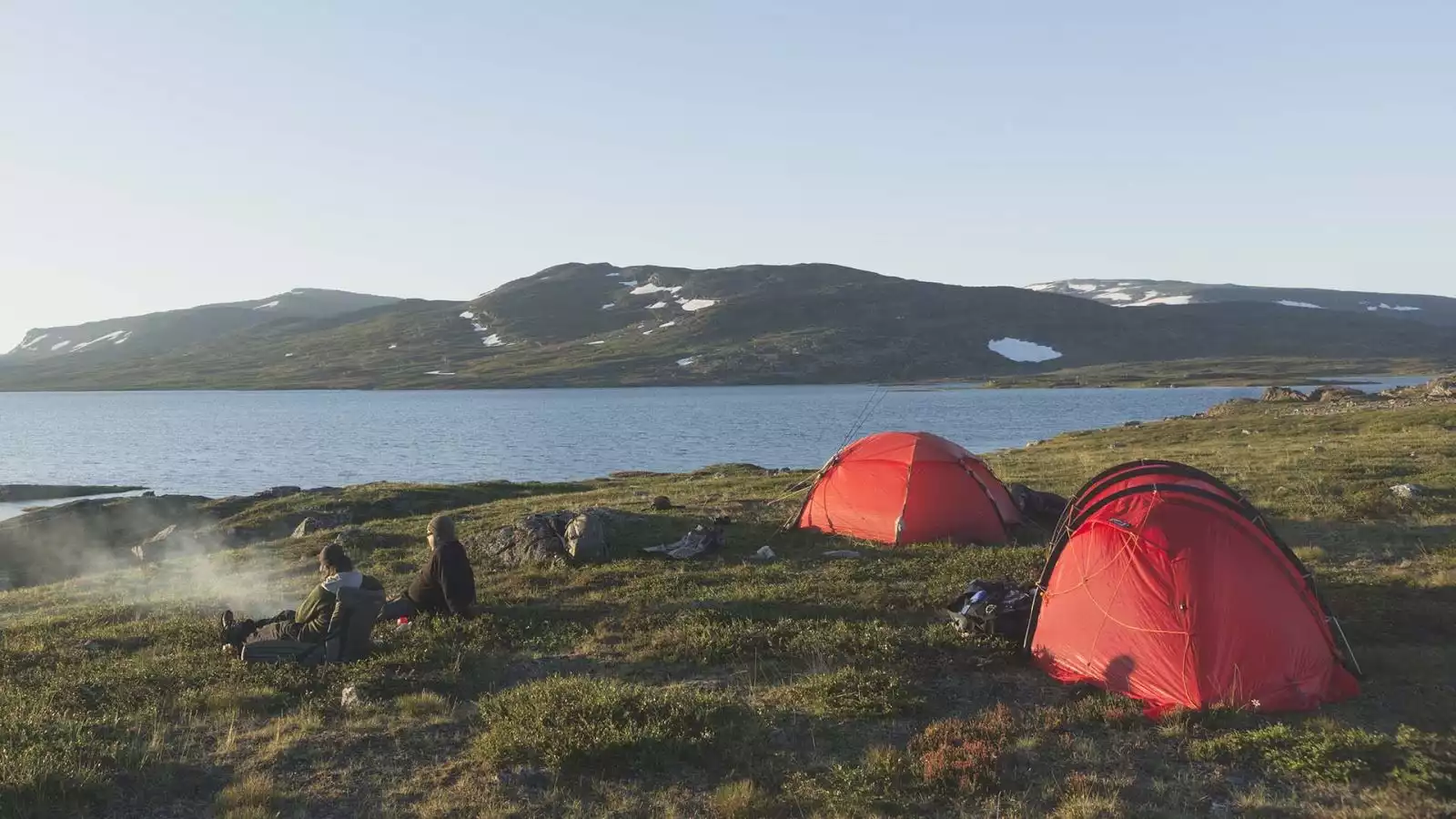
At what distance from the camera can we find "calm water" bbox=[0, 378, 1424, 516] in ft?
200

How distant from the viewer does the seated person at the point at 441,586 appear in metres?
13.1

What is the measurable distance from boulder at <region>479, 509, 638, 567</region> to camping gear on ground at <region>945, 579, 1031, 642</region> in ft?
25.7

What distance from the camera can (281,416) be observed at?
11950cm

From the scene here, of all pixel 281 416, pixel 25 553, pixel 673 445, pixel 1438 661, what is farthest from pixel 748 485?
pixel 281 416

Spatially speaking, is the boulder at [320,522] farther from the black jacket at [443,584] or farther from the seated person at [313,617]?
the seated person at [313,617]

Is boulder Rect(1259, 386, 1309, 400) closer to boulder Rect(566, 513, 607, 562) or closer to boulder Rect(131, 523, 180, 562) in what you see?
boulder Rect(566, 513, 607, 562)

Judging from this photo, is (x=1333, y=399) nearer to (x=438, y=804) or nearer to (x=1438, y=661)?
(x=1438, y=661)

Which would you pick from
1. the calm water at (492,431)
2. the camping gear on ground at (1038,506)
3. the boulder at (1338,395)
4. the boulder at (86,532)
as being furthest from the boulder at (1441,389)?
the boulder at (86,532)

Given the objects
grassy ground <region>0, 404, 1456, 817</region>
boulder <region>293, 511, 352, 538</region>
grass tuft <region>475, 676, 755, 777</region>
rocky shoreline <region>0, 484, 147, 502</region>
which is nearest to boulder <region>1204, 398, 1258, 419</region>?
grassy ground <region>0, 404, 1456, 817</region>

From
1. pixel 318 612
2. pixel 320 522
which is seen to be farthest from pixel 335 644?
pixel 320 522

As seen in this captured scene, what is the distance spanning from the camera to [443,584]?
518 inches

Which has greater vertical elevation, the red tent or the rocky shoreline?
the red tent

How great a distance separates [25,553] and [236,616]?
88.7ft

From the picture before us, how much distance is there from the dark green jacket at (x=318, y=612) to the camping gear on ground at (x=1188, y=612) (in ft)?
30.1
